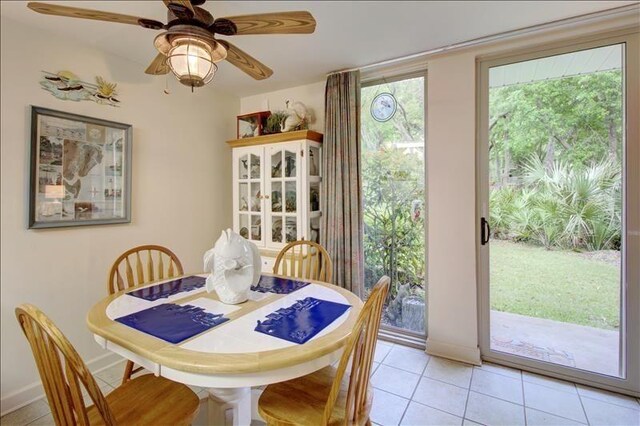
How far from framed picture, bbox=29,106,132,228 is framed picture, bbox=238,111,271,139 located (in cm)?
100

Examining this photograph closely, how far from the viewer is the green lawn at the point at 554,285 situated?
198cm

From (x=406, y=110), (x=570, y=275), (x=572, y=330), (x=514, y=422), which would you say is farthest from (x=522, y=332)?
(x=406, y=110)

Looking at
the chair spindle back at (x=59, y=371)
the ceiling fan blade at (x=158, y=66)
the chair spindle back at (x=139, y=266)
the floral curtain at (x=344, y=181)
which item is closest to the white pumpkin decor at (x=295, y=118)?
the floral curtain at (x=344, y=181)

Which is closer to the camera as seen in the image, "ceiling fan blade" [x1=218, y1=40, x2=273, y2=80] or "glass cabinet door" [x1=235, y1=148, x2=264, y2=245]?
"ceiling fan blade" [x1=218, y1=40, x2=273, y2=80]

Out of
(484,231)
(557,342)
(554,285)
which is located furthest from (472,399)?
(484,231)

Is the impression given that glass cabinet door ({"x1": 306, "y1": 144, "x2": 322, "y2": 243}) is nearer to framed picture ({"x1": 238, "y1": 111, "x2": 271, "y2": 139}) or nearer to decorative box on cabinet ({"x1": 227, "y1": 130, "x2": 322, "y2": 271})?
decorative box on cabinet ({"x1": 227, "y1": 130, "x2": 322, "y2": 271})

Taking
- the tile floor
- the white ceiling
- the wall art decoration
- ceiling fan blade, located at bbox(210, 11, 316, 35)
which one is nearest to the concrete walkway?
the tile floor

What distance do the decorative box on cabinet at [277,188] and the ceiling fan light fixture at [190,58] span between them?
128 centimetres

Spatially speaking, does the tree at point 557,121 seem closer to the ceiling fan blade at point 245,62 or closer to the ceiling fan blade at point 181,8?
the ceiling fan blade at point 245,62

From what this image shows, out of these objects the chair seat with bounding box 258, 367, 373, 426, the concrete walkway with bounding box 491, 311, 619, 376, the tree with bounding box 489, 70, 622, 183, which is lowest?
the concrete walkway with bounding box 491, 311, 619, 376

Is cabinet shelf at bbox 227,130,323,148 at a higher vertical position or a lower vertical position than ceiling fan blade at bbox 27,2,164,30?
lower

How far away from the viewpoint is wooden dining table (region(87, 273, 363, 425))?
94cm

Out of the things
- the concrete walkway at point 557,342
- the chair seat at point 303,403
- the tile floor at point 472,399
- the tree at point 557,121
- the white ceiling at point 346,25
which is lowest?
the tile floor at point 472,399

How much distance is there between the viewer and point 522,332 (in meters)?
2.23
